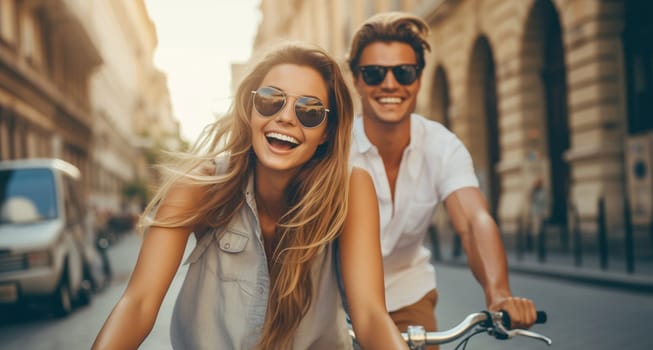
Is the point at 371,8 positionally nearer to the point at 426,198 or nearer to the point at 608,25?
the point at 608,25

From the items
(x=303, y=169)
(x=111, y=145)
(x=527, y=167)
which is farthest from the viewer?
(x=111, y=145)

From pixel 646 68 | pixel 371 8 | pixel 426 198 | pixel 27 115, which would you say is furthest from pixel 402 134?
pixel 371 8

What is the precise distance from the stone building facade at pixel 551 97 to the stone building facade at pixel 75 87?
24.7 feet

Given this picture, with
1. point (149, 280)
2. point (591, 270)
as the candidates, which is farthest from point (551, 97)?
point (149, 280)

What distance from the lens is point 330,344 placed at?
8.12ft

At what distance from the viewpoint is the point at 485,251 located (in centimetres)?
294

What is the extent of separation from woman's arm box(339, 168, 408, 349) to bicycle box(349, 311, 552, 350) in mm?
87

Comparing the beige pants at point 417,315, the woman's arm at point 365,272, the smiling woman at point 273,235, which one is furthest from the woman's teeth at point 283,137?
the beige pants at point 417,315

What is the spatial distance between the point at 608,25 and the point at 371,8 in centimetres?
2094

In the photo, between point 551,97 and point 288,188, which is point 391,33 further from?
point 551,97

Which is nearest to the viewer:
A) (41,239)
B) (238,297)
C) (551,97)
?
(238,297)

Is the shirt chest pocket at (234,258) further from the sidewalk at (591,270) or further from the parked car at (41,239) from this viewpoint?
the sidewalk at (591,270)

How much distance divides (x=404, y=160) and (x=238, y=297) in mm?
1209

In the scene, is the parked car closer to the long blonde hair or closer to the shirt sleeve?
the shirt sleeve
